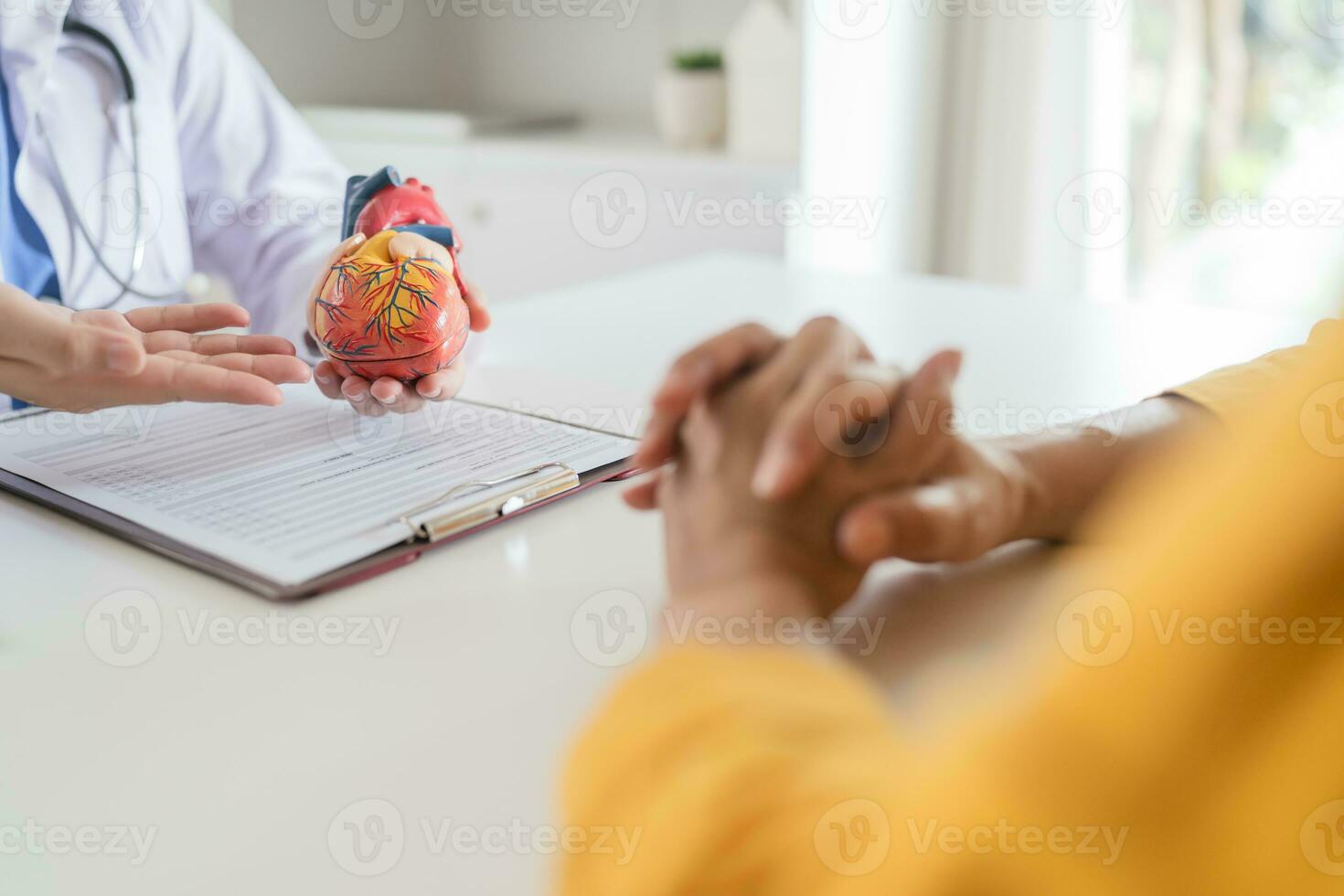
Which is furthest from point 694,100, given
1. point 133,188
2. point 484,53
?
point 133,188

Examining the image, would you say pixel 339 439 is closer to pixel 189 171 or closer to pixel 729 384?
pixel 729 384

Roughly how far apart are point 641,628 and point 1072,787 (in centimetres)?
29

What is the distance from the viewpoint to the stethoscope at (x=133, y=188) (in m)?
1.10

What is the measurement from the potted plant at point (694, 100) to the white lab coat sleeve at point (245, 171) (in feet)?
3.47

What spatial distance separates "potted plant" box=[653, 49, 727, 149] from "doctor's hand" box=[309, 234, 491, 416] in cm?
152

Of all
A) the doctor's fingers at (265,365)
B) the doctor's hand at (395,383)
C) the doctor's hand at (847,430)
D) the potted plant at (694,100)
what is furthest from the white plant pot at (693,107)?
the doctor's hand at (847,430)

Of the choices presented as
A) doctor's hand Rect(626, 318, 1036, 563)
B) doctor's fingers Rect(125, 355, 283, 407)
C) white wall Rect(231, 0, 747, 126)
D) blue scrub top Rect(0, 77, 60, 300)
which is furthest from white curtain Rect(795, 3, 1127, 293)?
doctor's hand Rect(626, 318, 1036, 563)

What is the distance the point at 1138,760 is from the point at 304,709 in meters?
0.33

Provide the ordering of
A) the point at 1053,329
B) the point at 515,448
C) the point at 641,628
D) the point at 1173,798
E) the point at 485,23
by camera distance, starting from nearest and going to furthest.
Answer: the point at 1173,798 < the point at 641,628 < the point at 515,448 < the point at 1053,329 < the point at 485,23

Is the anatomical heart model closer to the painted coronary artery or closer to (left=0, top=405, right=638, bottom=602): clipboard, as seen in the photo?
the painted coronary artery

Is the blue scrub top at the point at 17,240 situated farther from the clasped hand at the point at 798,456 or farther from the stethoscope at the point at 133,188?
the clasped hand at the point at 798,456

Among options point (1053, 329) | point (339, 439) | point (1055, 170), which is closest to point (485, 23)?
point (1055, 170)

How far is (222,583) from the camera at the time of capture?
0.56 metres

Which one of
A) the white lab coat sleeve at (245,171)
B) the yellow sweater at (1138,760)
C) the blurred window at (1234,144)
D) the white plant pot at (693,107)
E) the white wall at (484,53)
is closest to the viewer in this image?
the yellow sweater at (1138,760)
